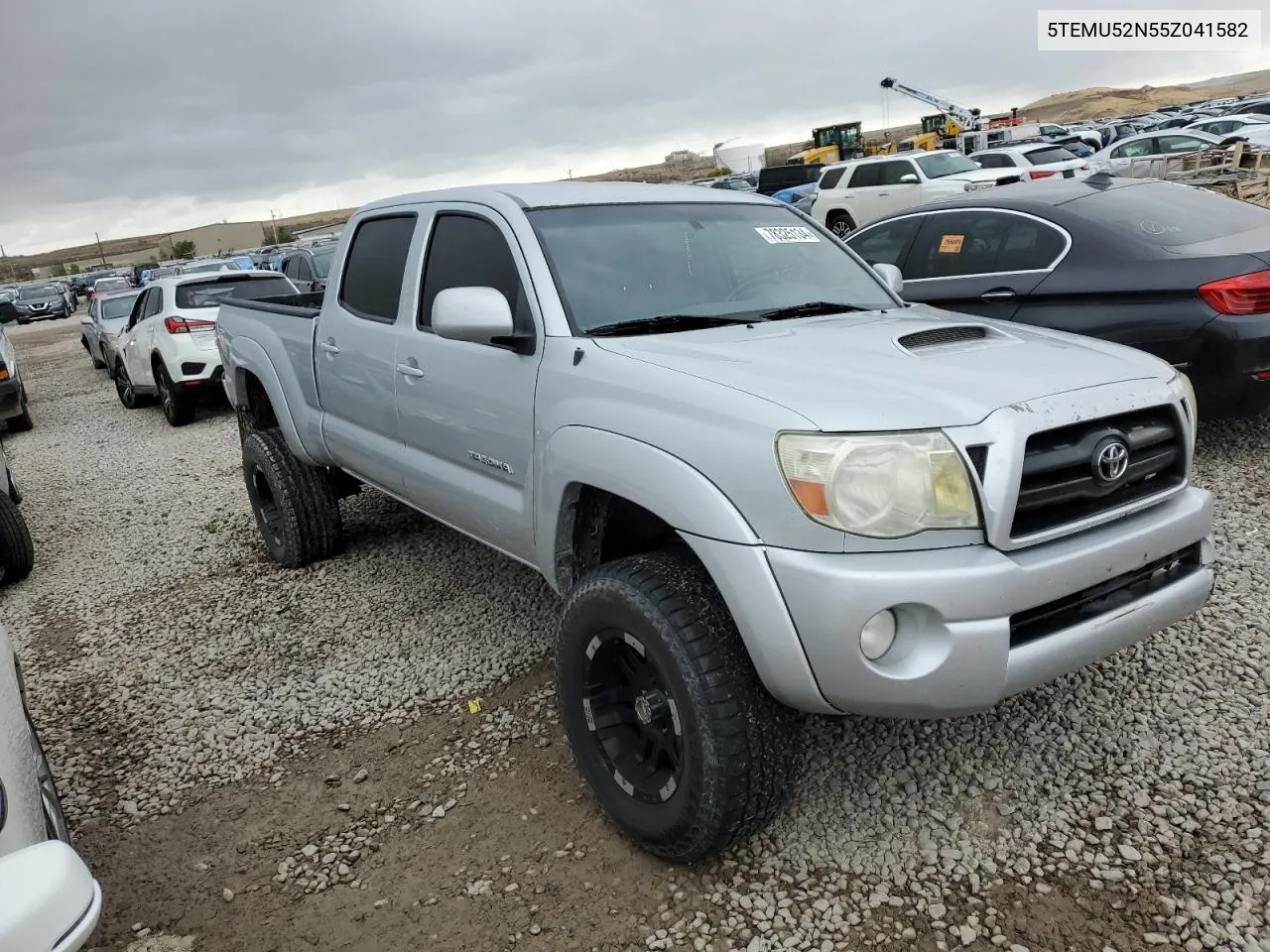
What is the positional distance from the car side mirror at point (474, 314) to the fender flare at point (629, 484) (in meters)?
0.41

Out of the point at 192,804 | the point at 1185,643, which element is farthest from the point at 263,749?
the point at 1185,643

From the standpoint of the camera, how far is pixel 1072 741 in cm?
309

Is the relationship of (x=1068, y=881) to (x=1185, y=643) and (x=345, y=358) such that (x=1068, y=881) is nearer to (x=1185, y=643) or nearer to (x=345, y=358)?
(x=1185, y=643)

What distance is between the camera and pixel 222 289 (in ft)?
36.4

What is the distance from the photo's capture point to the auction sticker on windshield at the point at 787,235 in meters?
3.78

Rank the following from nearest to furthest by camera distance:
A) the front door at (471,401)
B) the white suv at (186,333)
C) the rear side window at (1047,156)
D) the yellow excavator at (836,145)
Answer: the front door at (471,401) < the white suv at (186,333) < the rear side window at (1047,156) < the yellow excavator at (836,145)

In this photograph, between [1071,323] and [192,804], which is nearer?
[192,804]

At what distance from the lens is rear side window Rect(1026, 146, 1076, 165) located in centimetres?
2011

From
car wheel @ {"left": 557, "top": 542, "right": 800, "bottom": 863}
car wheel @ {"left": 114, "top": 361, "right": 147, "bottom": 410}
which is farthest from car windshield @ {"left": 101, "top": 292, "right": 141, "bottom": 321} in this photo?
car wheel @ {"left": 557, "top": 542, "right": 800, "bottom": 863}

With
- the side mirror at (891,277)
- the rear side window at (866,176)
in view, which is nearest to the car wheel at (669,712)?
the side mirror at (891,277)

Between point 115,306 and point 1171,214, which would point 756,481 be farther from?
point 115,306

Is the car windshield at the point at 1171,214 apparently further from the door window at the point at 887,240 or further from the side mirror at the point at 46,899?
the side mirror at the point at 46,899

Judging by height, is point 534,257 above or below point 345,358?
above

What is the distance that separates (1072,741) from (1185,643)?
0.87 meters
